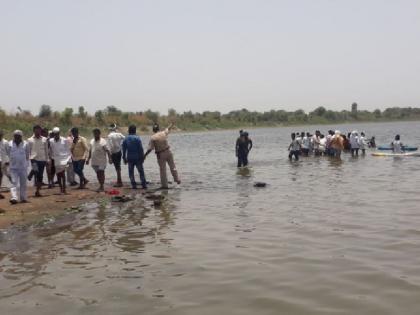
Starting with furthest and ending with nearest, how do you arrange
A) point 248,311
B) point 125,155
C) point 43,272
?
point 125,155 < point 43,272 < point 248,311

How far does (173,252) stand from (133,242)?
0.87 meters

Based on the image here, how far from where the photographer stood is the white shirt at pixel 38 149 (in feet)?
40.1

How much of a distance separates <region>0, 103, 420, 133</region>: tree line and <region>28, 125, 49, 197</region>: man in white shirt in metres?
42.5

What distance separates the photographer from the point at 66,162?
12.6 metres

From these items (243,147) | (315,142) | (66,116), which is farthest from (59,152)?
(66,116)

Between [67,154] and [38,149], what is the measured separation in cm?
73

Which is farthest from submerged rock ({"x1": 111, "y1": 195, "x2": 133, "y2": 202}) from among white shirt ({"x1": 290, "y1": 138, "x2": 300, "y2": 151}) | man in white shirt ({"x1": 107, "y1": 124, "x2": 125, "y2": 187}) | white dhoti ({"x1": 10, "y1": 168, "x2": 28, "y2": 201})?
white shirt ({"x1": 290, "y1": 138, "x2": 300, "y2": 151})

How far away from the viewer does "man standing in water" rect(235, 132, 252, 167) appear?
1964 centimetres

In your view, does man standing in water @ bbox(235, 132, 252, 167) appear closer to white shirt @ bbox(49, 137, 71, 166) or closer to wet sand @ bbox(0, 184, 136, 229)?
wet sand @ bbox(0, 184, 136, 229)

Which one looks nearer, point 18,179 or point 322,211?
point 322,211

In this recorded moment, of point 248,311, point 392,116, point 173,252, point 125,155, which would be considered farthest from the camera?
point 392,116

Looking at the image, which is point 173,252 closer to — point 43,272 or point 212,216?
point 43,272

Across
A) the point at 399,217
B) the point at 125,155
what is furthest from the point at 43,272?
the point at 125,155

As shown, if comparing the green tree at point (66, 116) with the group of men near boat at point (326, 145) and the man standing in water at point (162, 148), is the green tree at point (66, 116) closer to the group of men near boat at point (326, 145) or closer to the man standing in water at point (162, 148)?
the group of men near boat at point (326, 145)
